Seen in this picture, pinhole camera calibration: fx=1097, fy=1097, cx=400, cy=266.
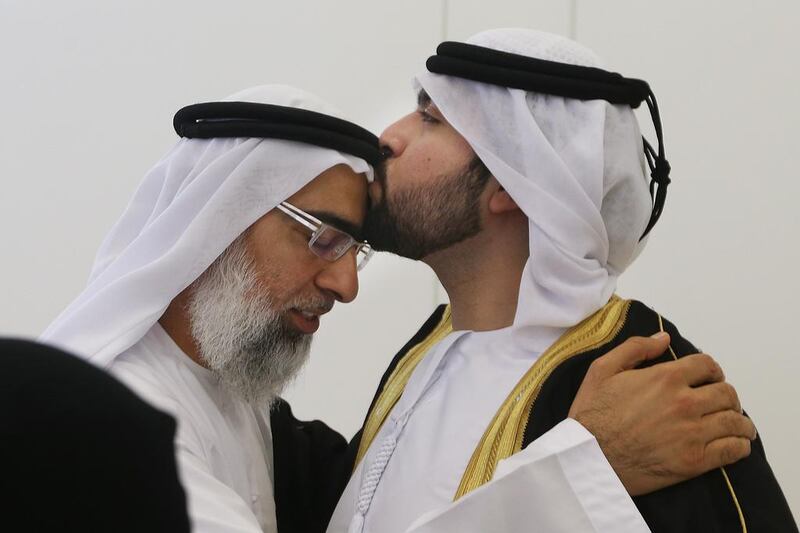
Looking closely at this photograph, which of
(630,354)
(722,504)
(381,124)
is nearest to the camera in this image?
(722,504)

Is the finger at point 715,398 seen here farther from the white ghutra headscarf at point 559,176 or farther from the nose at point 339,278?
the nose at point 339,278

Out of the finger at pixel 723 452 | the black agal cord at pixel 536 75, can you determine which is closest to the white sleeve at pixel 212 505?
the finger at pixel 723 452

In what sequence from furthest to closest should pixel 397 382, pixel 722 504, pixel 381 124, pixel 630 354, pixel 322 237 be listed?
1. pixel 381 124
2. pixel 397 382
3. pixel 322 237
4. pixel 630 354
5. pixel 722 504

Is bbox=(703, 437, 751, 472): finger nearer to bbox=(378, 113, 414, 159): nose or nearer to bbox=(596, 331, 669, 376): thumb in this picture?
bbox=(596, 331, 669, 376): thumb

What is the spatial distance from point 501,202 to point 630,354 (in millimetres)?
411

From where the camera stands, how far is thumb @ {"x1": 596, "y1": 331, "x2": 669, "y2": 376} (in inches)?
69.9

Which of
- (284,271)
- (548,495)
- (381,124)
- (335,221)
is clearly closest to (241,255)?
(284,271)

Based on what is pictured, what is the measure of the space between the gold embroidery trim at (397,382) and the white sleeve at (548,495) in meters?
0.47

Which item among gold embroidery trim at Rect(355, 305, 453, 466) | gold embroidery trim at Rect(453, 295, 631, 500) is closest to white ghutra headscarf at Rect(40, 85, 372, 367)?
gold embroidery trim at Rect(355, 305, 453, 466)

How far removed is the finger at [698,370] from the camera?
5.77 ft

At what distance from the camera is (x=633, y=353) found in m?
1.79

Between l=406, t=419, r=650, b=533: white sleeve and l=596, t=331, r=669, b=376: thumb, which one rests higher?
l=596, t=331, r=669, b=376: thumb

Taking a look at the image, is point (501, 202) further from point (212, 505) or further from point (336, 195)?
point (212, 505)

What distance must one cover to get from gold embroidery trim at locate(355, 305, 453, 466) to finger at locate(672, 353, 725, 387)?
1.93 ft
